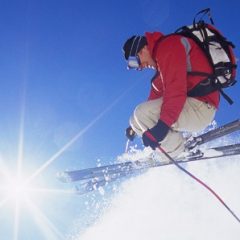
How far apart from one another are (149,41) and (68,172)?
4.40 m

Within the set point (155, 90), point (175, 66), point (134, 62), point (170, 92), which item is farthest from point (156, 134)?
point (155, 90)

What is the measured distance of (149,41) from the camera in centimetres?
705

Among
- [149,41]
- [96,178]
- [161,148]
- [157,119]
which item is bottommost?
[161,148]

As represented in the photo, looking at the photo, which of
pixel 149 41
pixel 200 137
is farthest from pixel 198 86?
pixel 200 137

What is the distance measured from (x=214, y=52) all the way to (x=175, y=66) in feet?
2.47

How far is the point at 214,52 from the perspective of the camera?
6828mm

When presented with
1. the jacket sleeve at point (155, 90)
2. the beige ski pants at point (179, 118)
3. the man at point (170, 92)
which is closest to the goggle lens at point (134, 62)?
the man at point (170, 92)

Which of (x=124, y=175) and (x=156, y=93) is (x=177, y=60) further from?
(x=124, y=175)

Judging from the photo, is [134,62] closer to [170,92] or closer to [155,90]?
[170,92]

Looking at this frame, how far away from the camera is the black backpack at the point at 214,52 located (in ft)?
22.4

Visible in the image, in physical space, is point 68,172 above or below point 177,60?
above

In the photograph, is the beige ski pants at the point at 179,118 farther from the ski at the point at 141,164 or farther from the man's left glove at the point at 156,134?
the ski at the point at 141,164

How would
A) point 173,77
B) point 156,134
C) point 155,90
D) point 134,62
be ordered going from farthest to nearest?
point 155,90 → point 134,62 → point 156,134 → point 173,77

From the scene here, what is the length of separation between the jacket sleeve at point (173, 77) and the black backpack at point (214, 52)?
401 millimetres
